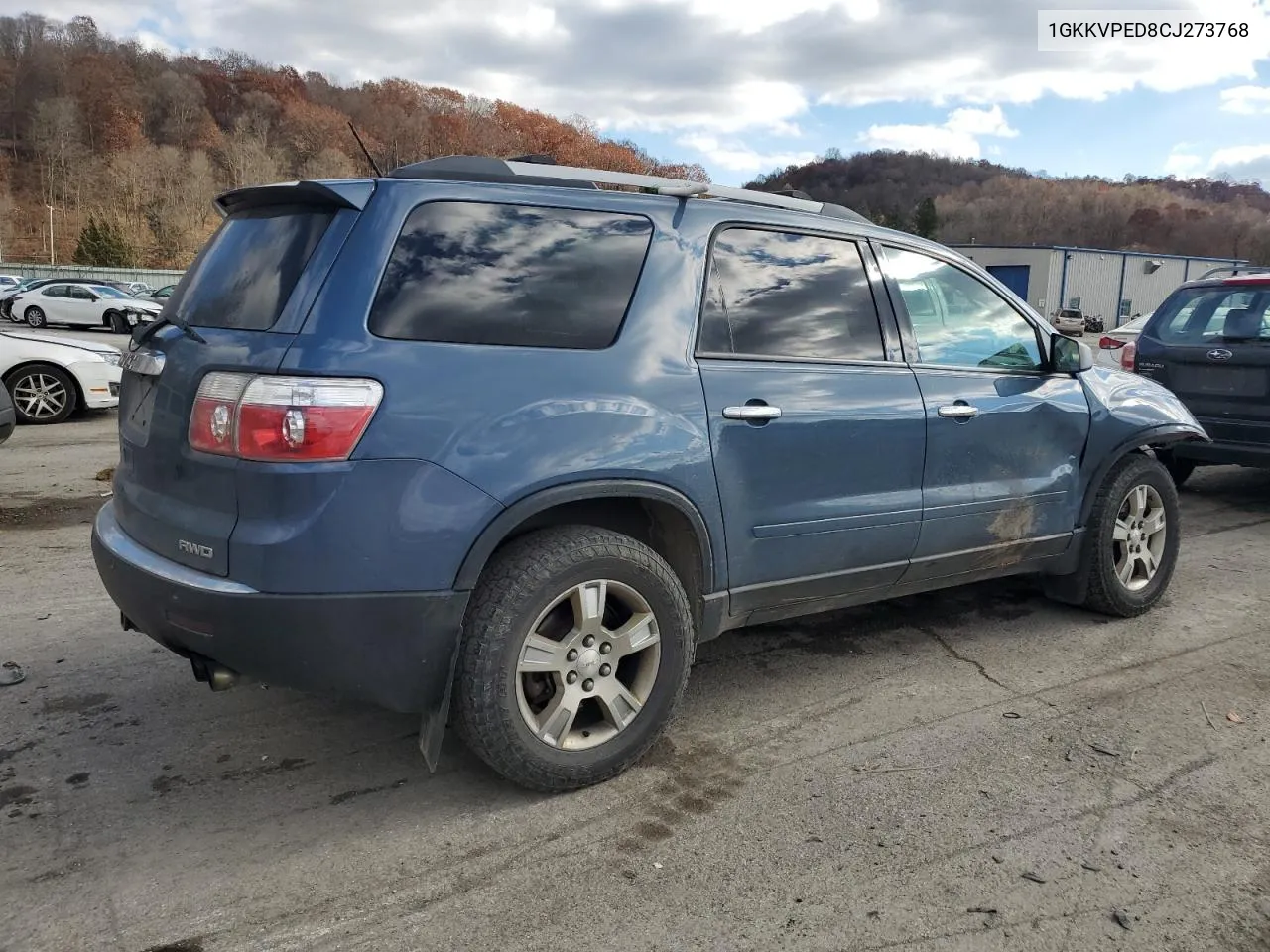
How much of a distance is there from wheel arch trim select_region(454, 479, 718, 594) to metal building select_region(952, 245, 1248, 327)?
56956 mm

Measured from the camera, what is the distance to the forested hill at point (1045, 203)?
106875 millimetres

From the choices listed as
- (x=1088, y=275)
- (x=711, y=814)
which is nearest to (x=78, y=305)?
(x=711, y=814)

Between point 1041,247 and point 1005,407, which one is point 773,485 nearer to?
point 1005,407

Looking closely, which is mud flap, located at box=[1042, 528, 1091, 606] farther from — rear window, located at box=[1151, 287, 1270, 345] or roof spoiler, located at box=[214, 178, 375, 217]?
roof spoiler, located at box=[214, 178, 375, 217]

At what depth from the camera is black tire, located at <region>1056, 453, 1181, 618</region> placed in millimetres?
4527

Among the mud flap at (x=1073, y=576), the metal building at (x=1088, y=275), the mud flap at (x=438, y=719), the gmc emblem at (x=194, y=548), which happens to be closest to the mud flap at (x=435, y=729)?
the mud flap at (x=438, y=719)

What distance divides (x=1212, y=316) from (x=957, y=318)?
13.5 ft

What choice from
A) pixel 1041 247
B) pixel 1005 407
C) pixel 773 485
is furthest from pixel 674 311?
pixel 1041 247

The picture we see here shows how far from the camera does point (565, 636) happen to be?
9.65ft

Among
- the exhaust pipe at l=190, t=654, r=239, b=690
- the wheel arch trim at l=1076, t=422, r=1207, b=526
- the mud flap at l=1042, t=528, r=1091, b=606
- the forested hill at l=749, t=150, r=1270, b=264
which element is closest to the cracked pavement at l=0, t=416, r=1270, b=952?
the mud flap at l=1042, t=528, r=1091, b=606

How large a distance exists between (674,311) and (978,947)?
2.01 metres

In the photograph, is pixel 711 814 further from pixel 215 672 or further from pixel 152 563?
pixel 152 563

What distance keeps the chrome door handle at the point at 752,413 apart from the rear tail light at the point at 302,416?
1.17 meters

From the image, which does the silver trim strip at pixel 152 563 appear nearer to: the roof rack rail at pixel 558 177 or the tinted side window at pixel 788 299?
the roof rack rail at pixel 558 177
